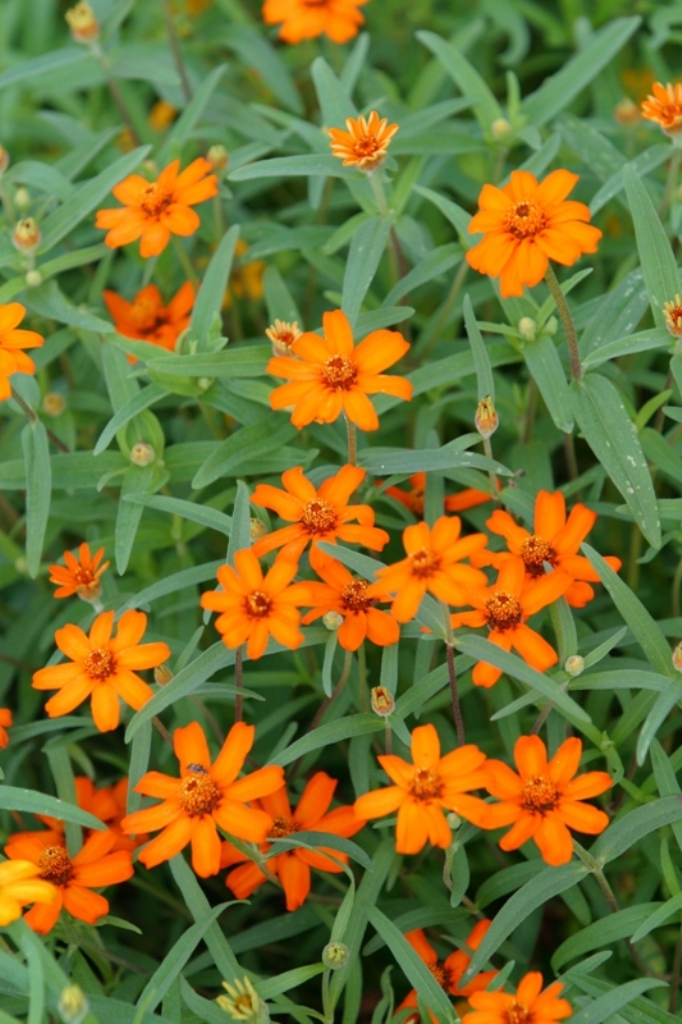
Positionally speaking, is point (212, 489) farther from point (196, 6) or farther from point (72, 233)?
point (196, 6)

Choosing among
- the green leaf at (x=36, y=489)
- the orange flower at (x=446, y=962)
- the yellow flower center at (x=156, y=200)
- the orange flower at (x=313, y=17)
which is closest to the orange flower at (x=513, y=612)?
the orange flower at (x=446, y=962)

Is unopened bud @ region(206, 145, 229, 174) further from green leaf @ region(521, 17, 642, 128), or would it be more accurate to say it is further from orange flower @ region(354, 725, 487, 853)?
orange flower @ region(354, 725, 487, 853)

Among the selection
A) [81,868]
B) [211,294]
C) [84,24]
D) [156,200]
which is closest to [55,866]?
[81,868]

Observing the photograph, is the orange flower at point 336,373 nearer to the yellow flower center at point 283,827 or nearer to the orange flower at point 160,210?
the orange flower at point 160,210

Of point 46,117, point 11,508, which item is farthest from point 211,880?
point 46,117

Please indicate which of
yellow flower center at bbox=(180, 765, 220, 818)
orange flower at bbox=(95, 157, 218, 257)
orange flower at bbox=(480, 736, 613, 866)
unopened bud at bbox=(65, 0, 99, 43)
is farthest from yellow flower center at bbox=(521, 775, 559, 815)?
unopened bud at bbox=(65, 0, 99, 43)

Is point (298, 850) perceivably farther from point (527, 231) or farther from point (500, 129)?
point (500, 129)

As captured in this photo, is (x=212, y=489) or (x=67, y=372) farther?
(x=67, y=372)
